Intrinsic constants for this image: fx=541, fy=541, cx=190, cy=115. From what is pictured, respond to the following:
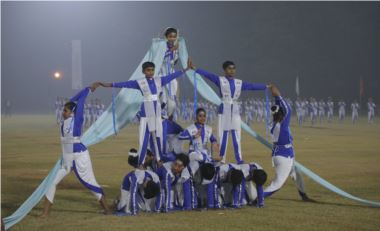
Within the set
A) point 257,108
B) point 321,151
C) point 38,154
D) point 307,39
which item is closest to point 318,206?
point 321,151

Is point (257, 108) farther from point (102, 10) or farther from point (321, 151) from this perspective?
point (102, 10)

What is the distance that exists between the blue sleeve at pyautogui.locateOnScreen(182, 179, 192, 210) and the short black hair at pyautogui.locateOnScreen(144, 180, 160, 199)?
436mm

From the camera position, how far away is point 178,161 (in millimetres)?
8281

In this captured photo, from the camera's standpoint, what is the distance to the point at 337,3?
52.6 meters

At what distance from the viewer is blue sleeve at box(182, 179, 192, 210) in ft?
27.2

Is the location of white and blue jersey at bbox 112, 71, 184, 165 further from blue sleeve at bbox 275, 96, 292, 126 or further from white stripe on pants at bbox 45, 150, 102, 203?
blue sleeve at bbox 275, 96, 292, 126

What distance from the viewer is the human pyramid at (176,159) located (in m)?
8.09

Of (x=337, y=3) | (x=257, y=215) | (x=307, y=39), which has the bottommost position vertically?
(x=257, y=215)

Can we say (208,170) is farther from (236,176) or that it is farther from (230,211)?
(230,211)

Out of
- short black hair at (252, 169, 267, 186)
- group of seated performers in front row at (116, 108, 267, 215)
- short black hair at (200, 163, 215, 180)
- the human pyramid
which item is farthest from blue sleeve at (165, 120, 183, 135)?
short black hair at (252, 169, 267, 186)

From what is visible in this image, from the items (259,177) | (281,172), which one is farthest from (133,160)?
(281,172)

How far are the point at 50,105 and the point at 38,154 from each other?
4686 centimetres

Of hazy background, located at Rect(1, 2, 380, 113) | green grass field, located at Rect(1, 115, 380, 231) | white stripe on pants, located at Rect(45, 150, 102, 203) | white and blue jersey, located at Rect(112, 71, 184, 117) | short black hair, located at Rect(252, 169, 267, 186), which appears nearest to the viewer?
green grass field, located at Rect(1, 115, 380, 231)

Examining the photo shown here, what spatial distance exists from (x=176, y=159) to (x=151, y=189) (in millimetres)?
629
